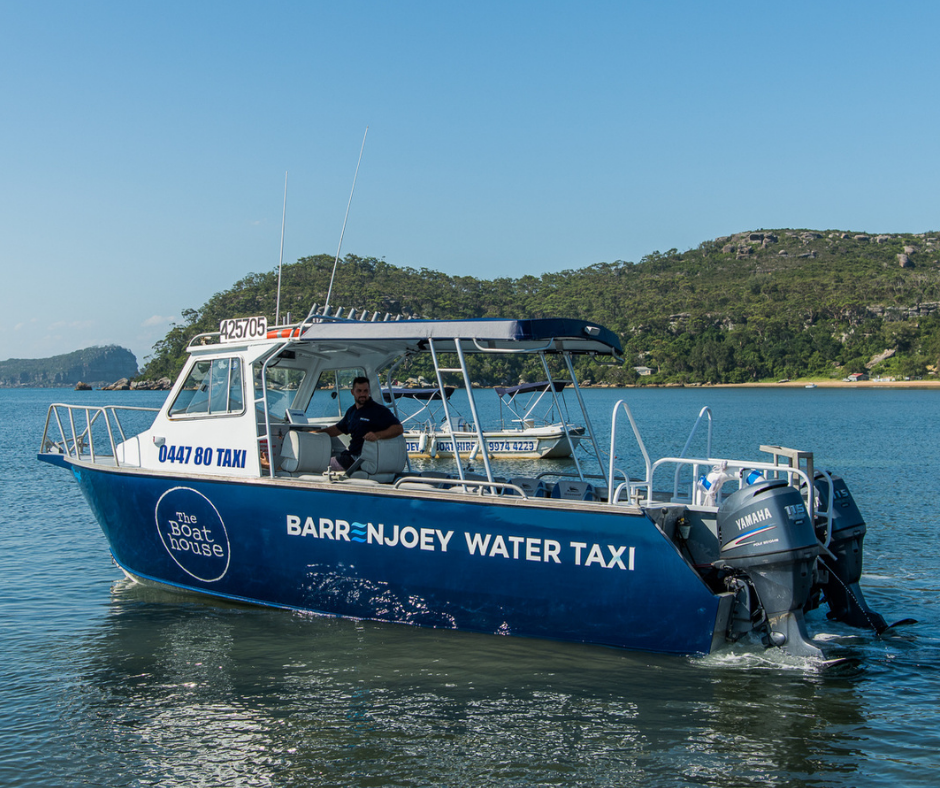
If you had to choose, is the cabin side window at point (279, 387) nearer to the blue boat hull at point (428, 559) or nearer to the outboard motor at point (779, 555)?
the blue boat hull at point (428, 559)

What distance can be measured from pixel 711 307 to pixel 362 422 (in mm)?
120191

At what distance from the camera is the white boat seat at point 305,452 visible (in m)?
8.19

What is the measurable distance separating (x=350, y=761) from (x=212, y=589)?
338 cm

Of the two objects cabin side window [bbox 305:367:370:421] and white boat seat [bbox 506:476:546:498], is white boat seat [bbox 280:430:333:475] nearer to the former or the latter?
cabin side window [bbox 305:367:370:421]

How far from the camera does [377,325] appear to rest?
7.23 meters

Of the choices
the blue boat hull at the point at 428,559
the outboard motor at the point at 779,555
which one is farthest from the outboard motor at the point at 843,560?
the blue boat hull at the point at 428,559

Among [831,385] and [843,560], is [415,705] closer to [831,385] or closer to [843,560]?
[843,560]

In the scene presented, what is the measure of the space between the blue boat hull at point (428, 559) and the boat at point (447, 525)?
0.02 meters

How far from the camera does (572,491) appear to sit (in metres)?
8.31

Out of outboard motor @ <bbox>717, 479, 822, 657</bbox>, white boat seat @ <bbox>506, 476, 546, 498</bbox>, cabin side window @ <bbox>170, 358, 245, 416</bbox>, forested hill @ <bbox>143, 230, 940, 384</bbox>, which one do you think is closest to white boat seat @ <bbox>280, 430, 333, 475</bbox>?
cabin side window @ <bbox>170, 358, 245, 416</bbox>

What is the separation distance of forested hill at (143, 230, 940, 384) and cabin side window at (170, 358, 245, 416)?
66.7 m

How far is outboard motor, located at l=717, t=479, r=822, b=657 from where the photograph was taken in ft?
20.4

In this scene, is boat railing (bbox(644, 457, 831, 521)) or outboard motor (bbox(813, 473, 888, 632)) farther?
outboard motor (bbox(813, 473, 888, 632))

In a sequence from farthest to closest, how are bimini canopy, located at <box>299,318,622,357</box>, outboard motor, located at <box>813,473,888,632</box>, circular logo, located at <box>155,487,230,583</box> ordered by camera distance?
circular logo, located at <box>155,487,230,583</box>, outboard motor, located at <box>813,473,888,632</box>, bimini canopy, located at <box>299,318,622,357</box>
